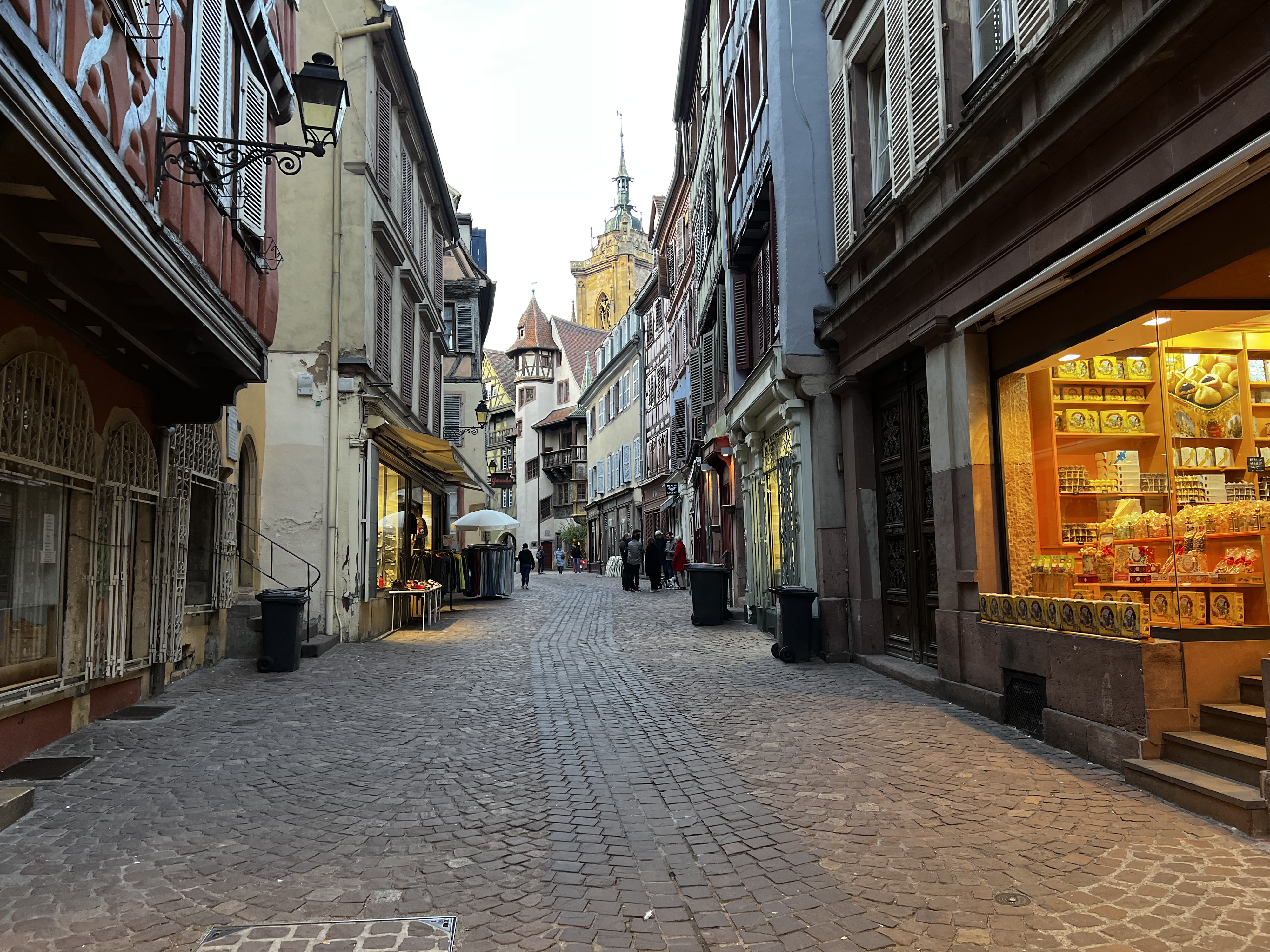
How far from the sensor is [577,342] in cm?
7556

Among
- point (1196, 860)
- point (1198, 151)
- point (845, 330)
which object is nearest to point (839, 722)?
point (1196, 860)

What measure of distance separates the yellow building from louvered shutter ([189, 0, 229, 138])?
8213 centimetres

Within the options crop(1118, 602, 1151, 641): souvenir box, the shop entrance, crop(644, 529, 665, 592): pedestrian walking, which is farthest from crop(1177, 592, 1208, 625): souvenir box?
crop(644, 529, 665, 592): pedestrian walking

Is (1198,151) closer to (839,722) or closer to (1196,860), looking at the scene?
(1196,860)

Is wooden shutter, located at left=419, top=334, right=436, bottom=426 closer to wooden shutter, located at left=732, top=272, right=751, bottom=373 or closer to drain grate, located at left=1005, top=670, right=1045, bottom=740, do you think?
wooden shutter, located at left=732, top=272, right=751, bottom=373

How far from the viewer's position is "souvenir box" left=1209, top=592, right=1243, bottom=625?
18.1 feet

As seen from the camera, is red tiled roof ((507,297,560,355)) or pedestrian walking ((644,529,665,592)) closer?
pedestrian walking ((644,529,665,592))

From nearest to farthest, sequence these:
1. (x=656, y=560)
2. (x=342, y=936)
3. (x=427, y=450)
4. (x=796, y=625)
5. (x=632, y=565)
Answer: (x=342, y=936) < (x=796, y=625) < (x=427, y=450) < (x=656, y=560) < (x=632, y=565)

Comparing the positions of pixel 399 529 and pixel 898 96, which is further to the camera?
pixel 399 529

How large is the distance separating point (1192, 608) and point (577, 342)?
71.5 meters

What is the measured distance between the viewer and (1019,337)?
7.57 meters

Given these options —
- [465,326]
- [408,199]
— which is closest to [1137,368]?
[408,199]

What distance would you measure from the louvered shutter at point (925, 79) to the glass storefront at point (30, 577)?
8.01 m

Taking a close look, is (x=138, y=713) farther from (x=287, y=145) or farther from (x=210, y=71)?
(x=210, y=71)
